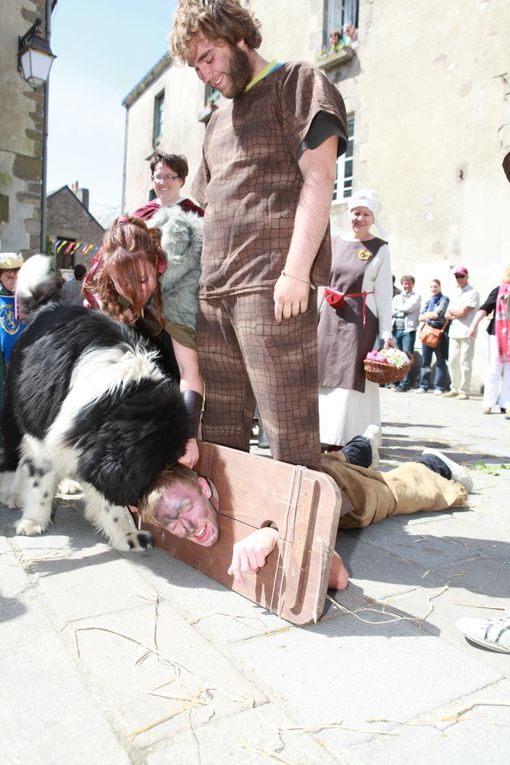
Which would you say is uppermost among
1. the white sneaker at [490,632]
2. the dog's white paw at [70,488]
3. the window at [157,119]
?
the window at [157,119]

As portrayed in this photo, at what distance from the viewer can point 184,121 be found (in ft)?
61.3

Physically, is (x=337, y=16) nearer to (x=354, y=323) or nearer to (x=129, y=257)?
(x=354, y=323)

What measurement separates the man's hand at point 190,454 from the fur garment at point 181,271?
484mm

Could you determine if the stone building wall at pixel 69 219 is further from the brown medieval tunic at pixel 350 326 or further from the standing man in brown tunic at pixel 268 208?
the standing man in brown tunic at pixel 268 208

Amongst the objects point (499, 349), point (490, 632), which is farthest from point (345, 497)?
point (499, 349)

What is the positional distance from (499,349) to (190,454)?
601 centimetres

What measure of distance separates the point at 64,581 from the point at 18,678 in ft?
2.19

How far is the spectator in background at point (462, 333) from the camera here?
9.57 meters

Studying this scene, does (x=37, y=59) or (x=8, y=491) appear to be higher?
(x=37, y=59)

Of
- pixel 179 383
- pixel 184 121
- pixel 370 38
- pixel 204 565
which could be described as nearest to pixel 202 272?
pixel 179 383

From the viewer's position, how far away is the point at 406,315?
1098 centimetres

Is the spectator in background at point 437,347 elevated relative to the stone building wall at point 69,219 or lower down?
lower down

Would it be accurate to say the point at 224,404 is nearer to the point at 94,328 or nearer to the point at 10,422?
the point at 94,328

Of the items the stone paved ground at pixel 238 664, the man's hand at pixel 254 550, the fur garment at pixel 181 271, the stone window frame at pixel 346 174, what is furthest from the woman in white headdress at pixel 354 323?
the stone window frame at pixel 346 174
